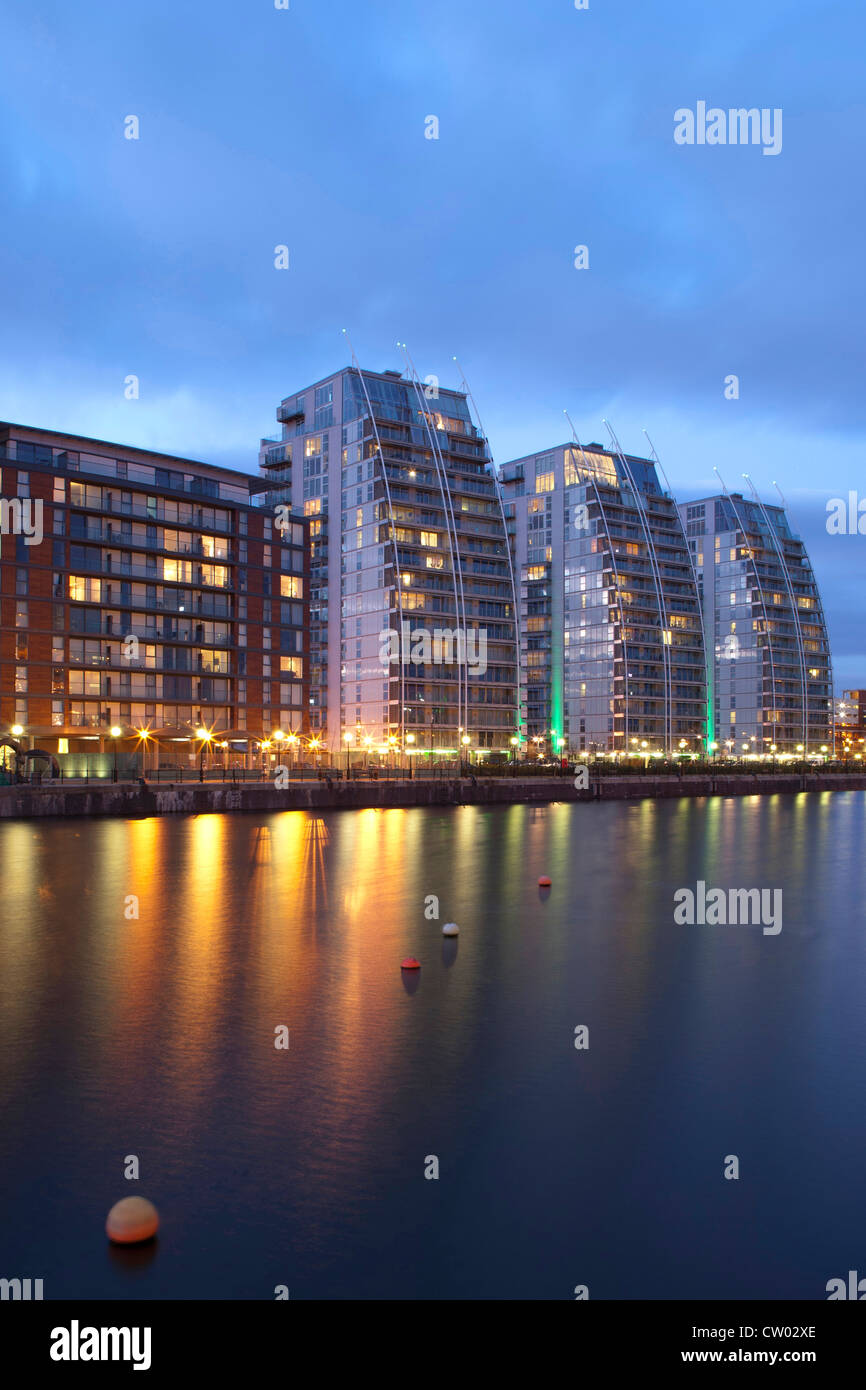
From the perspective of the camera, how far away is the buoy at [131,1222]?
29.8 ft

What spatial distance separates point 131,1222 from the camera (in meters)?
9.12

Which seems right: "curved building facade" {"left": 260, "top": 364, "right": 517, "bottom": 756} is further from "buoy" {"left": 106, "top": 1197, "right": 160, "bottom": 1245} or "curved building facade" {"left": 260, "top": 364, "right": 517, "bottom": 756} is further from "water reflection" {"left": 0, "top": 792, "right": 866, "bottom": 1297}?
"buoy" {"left": 106, "top": 1197, "right": 160, "bottom": 1245}

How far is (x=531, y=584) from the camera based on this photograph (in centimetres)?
16950

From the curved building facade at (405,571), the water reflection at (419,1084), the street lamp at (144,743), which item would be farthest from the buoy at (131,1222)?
the curved building facade at (405,571)

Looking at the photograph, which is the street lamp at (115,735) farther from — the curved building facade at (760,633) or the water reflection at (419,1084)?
the curved building facade at (760,633)

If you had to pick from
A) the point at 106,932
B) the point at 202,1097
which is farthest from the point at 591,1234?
the point at 106,932

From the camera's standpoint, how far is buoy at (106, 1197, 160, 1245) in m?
9.09

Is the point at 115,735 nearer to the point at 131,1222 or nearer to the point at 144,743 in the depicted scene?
the point at 144,743

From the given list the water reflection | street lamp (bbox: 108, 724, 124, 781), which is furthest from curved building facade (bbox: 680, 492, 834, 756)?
the water reflection

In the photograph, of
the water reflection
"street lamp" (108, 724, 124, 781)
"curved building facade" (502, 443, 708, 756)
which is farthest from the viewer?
"curved building facade" (502, 443, 708, 756)

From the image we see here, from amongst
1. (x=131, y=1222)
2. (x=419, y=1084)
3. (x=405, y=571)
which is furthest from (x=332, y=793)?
(x=131, y=1222)

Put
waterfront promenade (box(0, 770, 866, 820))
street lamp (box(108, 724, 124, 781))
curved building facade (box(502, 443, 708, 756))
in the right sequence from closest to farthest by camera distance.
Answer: waterfront promenade (box(0, 770, 866, 820))
street lamp (box(108, 724, 124, 781))
curved building facade (box(502, 443, 708, 756))

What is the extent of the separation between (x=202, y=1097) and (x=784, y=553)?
188 metres
